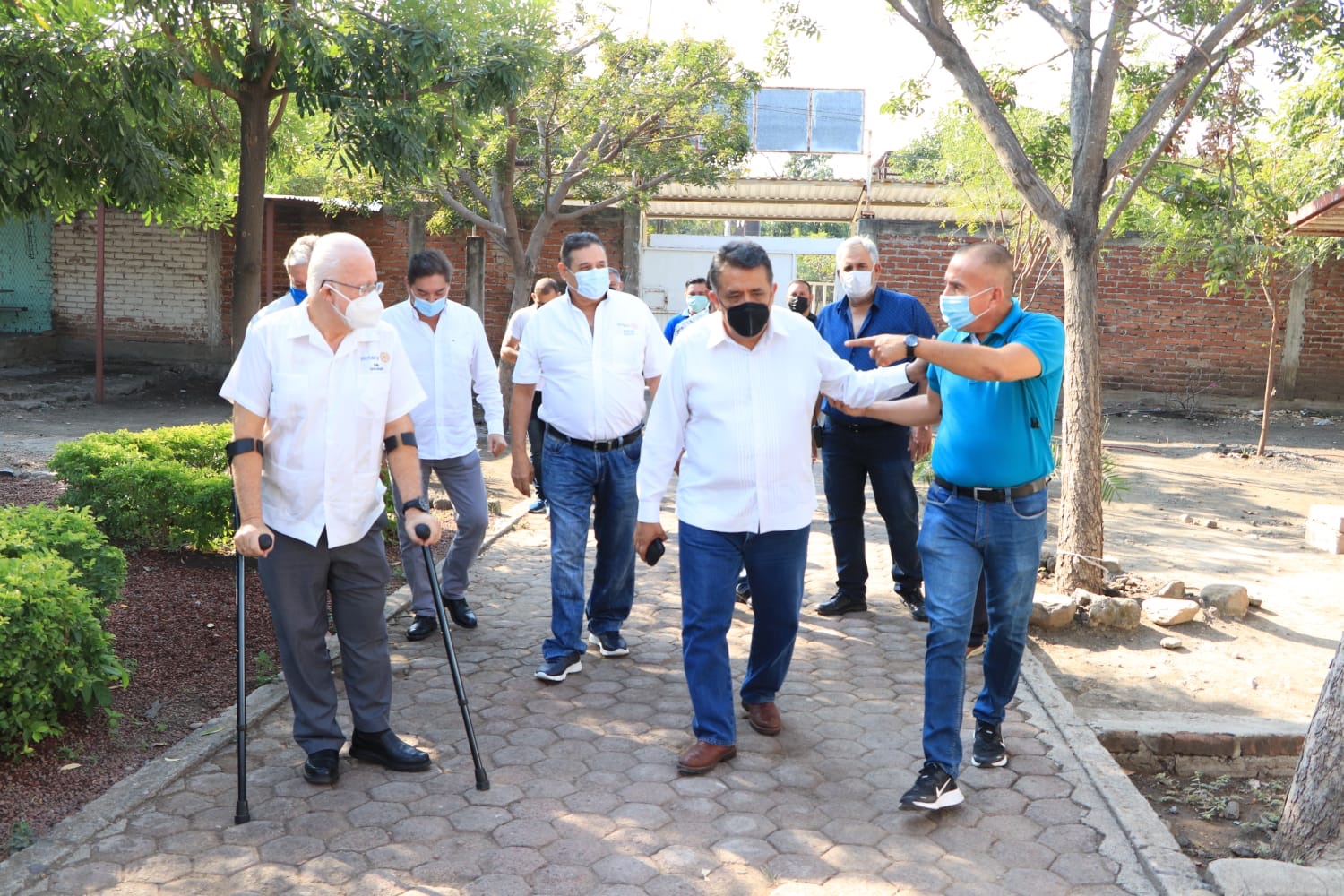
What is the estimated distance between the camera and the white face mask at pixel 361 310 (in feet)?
13.2

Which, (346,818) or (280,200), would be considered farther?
(280,200)

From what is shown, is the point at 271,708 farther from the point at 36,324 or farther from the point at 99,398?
the point at 36,324

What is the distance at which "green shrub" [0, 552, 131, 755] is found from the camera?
13.3ft

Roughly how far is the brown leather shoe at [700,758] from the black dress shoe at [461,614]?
2079mm

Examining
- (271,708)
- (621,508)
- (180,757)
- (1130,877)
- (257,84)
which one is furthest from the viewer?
(257,84)

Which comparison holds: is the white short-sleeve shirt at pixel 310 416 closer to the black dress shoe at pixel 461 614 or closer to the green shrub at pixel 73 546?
Result: the green shrub at pixel 73 546

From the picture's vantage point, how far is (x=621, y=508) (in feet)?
17.9

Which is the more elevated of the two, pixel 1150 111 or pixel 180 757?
pixel 1150 111

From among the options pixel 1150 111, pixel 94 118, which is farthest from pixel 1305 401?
pixel 94 118

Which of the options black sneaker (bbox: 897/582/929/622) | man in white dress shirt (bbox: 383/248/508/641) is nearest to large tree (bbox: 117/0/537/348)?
man in white dress shirt (bbox: 383/248/508/641)

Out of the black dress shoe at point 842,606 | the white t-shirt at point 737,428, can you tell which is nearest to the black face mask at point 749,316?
the white t-shirt at point 737,428

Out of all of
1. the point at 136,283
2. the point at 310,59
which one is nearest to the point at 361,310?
the point at 310,59

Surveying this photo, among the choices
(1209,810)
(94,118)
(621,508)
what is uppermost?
(94,118)

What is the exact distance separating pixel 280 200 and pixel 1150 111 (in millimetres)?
14294
